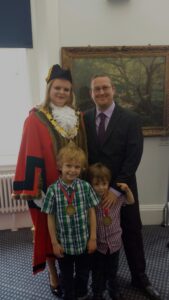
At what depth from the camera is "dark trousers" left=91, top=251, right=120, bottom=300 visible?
167cm

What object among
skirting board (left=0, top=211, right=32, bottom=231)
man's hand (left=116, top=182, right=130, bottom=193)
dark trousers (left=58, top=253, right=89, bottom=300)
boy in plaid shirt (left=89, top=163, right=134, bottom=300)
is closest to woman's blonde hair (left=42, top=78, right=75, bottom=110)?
boy in plaid shirt (left=89, top=163, right=134, bottom=300)

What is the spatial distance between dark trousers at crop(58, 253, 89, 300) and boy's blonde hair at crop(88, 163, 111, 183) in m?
0.44

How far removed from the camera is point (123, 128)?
168 centimetres

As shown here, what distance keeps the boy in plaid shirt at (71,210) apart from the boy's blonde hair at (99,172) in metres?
0.06

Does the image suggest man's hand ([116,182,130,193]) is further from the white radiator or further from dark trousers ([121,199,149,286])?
the white radiator

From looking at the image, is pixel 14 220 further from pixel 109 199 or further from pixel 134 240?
pixel 109 199

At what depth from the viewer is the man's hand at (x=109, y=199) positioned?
1.61 metres

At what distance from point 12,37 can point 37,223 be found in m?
1.63

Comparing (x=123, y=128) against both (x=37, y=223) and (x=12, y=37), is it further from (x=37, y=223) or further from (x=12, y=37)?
(x=12, y=37)

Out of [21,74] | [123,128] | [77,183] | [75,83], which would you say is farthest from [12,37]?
[77,183]

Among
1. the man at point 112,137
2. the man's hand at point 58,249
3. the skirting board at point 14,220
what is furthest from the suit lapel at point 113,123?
the skirting board at point 14,220

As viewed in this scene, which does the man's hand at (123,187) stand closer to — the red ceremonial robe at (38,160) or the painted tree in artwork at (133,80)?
the red ceremonial robe at (38,160)

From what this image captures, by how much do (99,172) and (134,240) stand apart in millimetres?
620

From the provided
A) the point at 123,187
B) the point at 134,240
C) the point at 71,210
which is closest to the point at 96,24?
the point at 123,187
